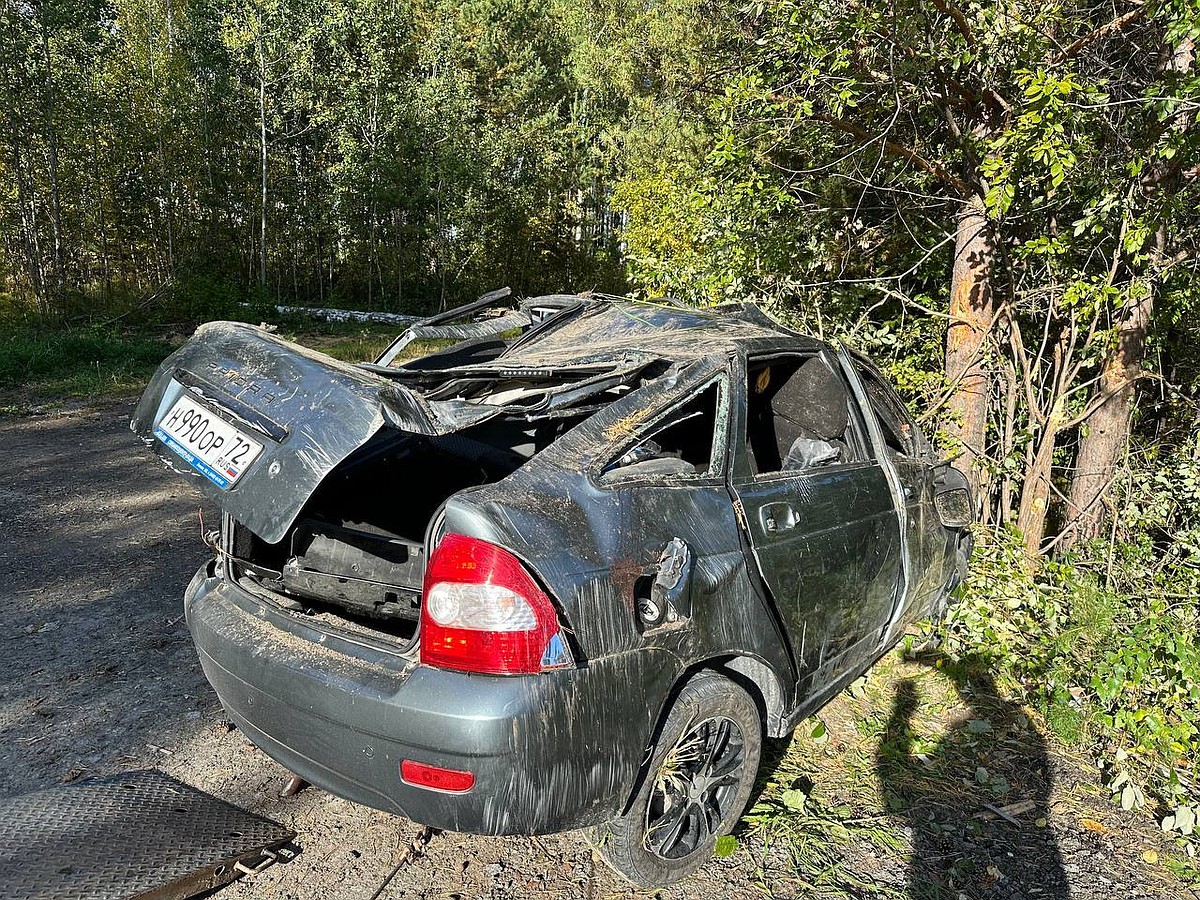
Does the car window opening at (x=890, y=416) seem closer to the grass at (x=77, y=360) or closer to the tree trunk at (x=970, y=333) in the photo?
the tree trunk at (x=970, y=333)

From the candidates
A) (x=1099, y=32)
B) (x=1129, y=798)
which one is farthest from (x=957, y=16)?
(x=1129, y=798)

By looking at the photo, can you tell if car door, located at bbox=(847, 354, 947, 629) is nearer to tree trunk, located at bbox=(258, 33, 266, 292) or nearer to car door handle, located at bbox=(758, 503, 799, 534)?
car door handle, located at bbox=(758, 503, 799, 534)

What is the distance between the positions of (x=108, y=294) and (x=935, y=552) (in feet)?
66.9

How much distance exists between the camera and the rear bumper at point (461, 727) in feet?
6.64

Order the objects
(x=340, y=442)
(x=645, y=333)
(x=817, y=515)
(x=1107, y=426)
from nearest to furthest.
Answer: (x=340, y=442), (x=817, y=515), (x=645, y=333), (x=1107, y=426)

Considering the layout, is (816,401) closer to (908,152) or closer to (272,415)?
(272,415)

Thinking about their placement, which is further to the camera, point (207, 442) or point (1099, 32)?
point (1099, 32)

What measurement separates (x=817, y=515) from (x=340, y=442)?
5.70ft

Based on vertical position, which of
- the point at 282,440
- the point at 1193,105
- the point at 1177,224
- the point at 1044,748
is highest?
the point at 1193,105

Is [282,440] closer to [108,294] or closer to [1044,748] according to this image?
[1044,748]

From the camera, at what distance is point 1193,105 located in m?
3.87

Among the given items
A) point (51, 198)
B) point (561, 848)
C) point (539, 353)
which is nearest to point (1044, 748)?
point (561, 848)

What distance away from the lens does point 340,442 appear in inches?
84.9

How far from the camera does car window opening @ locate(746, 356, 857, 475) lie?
3.48 meters
